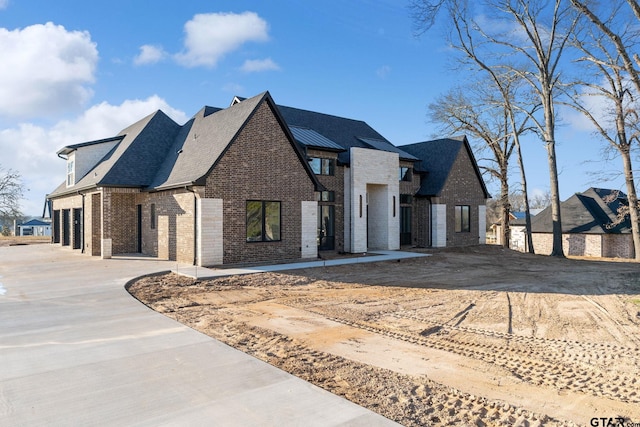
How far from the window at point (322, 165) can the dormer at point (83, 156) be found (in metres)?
11.8

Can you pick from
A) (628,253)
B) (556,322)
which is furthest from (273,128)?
(628,253)

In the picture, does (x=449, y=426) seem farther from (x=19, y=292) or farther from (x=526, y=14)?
(x=526, y=14)

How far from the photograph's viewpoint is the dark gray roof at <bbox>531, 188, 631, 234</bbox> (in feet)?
105

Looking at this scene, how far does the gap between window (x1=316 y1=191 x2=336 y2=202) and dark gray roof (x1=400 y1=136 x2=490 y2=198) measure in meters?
7.17

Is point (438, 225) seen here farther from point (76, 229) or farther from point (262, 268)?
point (76, 229)

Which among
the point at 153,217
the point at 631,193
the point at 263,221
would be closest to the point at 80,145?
the point at 153,217

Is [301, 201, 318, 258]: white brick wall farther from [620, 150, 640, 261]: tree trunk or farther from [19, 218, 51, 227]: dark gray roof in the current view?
[19, 218, 51, 227]: dark gray roof

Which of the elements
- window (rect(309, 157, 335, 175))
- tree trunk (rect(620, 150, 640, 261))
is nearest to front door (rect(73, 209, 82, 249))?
window (rect(309, 157, 335, 175))

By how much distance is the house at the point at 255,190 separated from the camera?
1509 centimetres

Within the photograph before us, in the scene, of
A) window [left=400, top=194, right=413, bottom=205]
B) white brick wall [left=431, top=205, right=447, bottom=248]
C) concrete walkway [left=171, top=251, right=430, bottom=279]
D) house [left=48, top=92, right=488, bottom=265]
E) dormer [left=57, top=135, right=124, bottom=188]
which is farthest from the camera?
window [left=400, top=194, right=413, bottom=205]

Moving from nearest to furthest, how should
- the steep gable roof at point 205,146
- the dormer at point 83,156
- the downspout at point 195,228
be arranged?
1. the downspout at point 195,228
2. the steep gable roof at point 205,146
3. the dormer at point 83,156

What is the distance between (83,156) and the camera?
70.7 feet

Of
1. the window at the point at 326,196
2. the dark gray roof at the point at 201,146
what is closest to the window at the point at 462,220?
the window at the point at 326,196

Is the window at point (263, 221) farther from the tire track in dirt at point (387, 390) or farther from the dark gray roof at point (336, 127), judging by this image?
the tire track in dirt at point (387, 390)
